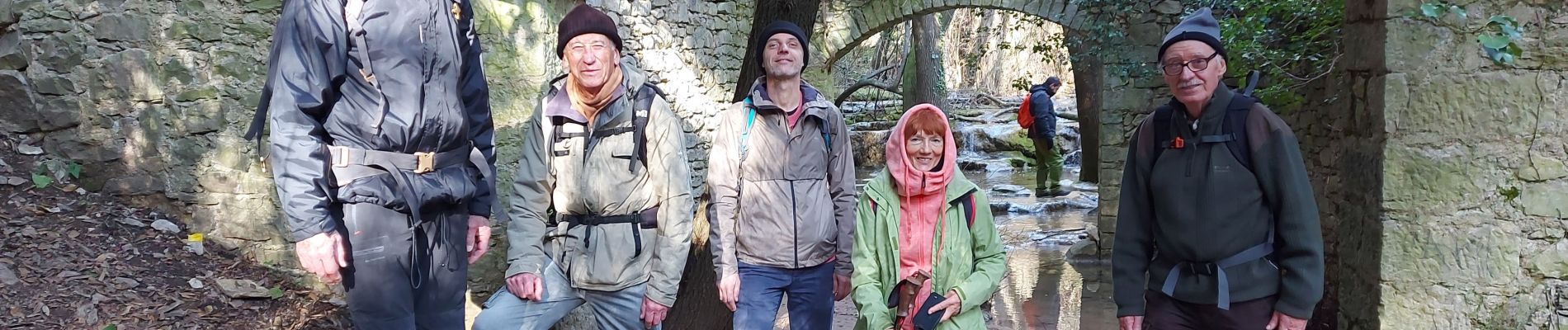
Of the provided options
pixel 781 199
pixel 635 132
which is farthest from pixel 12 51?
pixel 781 199

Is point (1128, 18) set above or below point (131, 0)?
above

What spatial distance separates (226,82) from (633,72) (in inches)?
101

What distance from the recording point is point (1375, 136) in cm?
328

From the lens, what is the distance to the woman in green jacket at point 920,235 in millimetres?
2543

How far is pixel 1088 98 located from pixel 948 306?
8.45 metres

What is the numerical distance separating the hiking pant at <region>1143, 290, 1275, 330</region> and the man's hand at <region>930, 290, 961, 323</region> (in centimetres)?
51

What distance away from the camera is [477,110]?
2344mm

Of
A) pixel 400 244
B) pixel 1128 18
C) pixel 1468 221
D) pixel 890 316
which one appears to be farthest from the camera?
pixel 1128 18

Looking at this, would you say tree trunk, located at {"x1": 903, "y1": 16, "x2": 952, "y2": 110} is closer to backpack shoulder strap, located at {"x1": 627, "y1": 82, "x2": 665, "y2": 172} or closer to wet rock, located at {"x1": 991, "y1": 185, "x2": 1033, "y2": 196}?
wet rock, located at {"x1": 991, "y1": 185, "x2": 1033, "y2": 196}

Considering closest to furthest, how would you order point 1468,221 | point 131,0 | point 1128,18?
point 1468,221 < point 131,0 < point 1128,18

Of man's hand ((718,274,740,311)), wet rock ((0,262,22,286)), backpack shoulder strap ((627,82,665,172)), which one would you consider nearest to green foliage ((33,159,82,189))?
wet rock ((0,262,22,286))

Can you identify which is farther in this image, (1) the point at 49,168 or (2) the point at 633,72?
(1) the point at 49,168

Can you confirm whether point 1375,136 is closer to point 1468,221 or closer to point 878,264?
point 1468,221

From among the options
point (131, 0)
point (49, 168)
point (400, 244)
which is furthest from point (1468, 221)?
point (49, 168)
